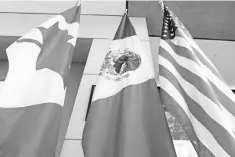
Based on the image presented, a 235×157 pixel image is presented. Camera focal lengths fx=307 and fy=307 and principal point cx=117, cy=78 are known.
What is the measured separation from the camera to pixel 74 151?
2.46 meters

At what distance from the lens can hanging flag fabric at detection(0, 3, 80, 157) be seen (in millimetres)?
1774

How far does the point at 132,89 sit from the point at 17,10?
2894mm

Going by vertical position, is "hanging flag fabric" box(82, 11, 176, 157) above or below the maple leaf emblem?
below

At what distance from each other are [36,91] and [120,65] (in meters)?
0.66

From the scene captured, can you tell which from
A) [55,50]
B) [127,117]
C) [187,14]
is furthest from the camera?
[187,14]

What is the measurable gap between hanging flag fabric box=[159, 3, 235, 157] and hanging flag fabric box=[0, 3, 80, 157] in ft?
2.35

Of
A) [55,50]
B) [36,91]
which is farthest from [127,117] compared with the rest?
[55,50]

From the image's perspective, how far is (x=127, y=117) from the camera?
195 cm

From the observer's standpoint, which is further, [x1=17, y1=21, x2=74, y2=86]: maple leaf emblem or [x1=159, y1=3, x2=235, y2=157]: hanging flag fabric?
[x1=17, y1=21, x2=74, y2=86]: maple leaf emblem

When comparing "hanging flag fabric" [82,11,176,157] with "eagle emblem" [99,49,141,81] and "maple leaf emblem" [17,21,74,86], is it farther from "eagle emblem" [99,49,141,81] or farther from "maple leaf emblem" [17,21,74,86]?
"maple leaf emblem" [17,21,74,86]

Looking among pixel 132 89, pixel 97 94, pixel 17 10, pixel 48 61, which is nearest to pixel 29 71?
pixel 48 61

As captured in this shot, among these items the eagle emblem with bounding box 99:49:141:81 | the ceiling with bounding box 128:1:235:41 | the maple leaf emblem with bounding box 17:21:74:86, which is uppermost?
the maple leaf emblem with bounding box 17:21:74:86

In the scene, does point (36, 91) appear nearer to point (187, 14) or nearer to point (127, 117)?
point (127, 117)

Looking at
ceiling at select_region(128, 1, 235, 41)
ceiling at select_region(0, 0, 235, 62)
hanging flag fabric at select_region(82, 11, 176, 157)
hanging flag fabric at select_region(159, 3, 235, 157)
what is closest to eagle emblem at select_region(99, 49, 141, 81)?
hanging flag fabric at select_region(82, 11, 176, 157)
